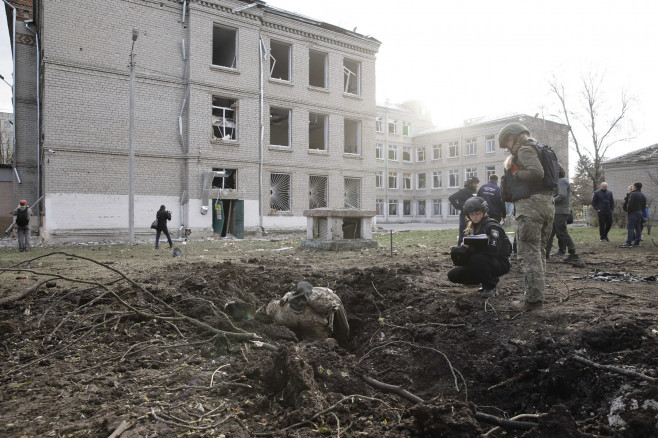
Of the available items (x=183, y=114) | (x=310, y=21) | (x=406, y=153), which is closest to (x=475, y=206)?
(x=183, y=114)

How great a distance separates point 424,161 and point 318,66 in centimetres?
2610

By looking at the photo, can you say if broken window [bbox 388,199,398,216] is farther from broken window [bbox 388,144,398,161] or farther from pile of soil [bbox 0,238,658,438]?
pile of soil [bbox 0,238,658,438]

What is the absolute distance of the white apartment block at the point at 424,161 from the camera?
4244 centimetres

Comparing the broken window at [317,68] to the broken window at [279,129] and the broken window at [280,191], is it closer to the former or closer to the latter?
the broken window at [279,129]

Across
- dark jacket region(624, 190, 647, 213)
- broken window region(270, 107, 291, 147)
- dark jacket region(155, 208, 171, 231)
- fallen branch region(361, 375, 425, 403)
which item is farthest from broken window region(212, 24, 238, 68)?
fallen branch region(361, 375, 425, 403)

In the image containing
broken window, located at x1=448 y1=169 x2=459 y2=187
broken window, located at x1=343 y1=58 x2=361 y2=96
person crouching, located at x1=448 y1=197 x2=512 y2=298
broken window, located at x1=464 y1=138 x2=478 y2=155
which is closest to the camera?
person crouching, located at x1=448 y1=197 x2=512 y2=298

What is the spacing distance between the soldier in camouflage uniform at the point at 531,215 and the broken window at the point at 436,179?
43901 millimetres

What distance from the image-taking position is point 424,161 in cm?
4809

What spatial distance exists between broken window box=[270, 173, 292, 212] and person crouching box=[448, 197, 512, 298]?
665 inches

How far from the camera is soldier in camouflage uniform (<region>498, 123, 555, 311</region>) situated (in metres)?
4.10

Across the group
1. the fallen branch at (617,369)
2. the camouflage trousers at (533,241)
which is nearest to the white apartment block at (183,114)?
the camouflage trousers at (533,241)

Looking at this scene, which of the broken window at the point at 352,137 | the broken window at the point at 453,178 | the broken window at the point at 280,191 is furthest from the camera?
the broken window at the point at 453,178

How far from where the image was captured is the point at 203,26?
753 inches

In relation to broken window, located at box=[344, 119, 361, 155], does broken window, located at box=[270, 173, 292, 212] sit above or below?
below
